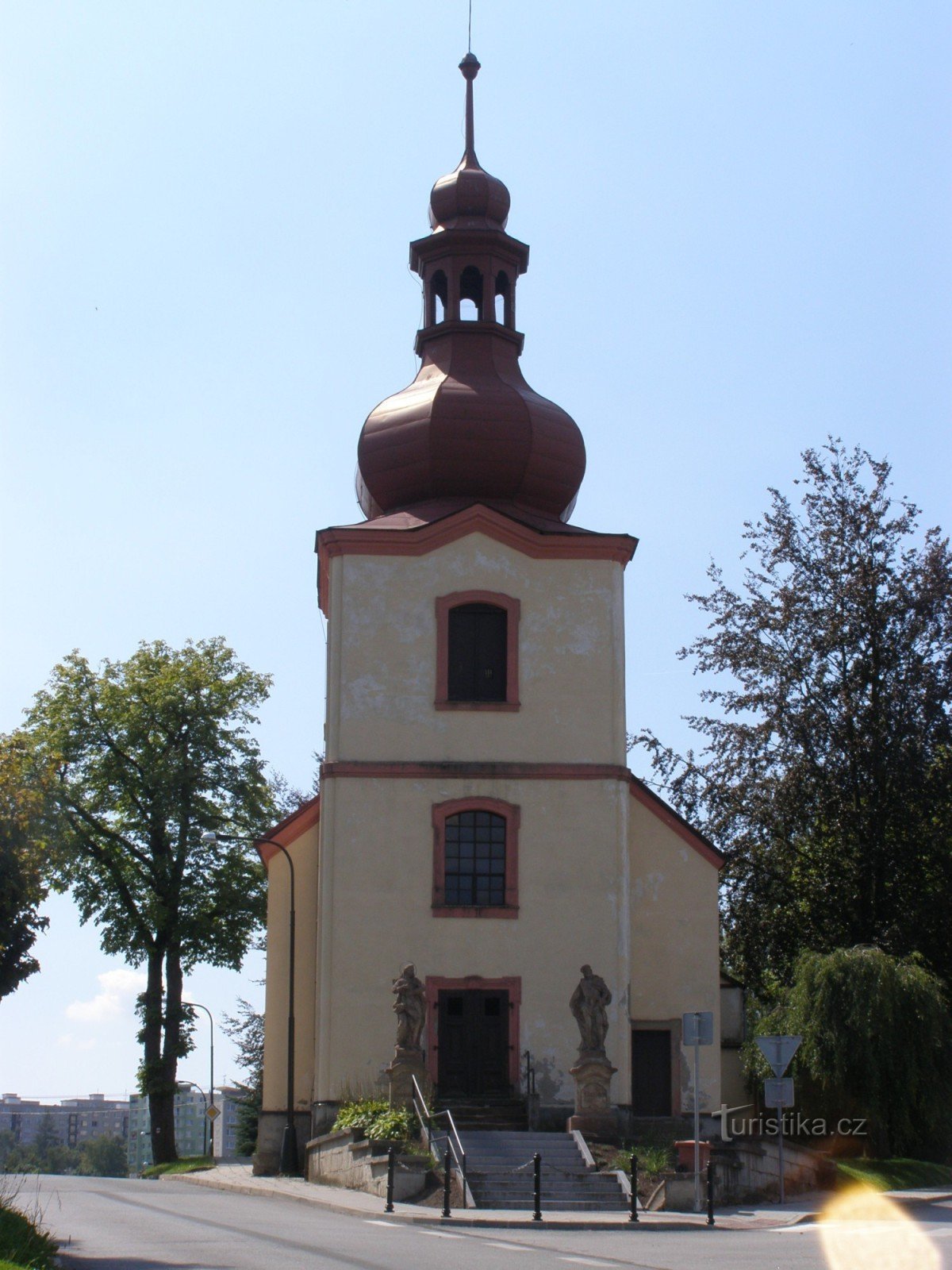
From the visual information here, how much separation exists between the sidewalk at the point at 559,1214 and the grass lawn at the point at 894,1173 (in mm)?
637

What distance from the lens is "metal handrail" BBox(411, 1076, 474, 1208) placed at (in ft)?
71.2

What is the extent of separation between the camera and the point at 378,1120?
80.2ft

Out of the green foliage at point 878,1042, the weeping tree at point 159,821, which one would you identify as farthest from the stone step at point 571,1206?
the weeping tree at point 159,821

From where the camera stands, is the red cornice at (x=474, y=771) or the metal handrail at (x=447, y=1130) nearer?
the metal handrail at (x=447, y=1130)

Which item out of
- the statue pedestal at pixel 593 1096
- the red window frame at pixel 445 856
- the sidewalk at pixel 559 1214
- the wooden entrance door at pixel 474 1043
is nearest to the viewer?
the sidewalk at pixel 559 1214

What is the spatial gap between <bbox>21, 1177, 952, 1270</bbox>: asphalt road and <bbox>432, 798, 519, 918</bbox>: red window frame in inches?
291

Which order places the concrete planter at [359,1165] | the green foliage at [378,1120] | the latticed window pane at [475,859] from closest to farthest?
the concrete planter at [359,1165] < the green foliage at [378,1120] < the latticed window pane at [475,859]

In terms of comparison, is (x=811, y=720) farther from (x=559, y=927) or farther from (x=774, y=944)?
(x=559, y=927)

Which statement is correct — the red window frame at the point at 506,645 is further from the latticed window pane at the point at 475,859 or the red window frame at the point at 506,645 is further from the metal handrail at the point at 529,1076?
the metal handrail at the point at 529,1076

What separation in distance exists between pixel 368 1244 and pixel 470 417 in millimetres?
18391

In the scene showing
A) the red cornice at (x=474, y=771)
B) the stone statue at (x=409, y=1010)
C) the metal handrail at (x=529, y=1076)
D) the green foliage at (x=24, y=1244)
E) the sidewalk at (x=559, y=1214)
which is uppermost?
the red cornice at (x=474, y=771)

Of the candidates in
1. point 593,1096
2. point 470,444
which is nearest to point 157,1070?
point 593,1096

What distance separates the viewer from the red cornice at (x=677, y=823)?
101 ft

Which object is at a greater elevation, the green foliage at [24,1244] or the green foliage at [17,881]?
the green foliage at [17,881]
